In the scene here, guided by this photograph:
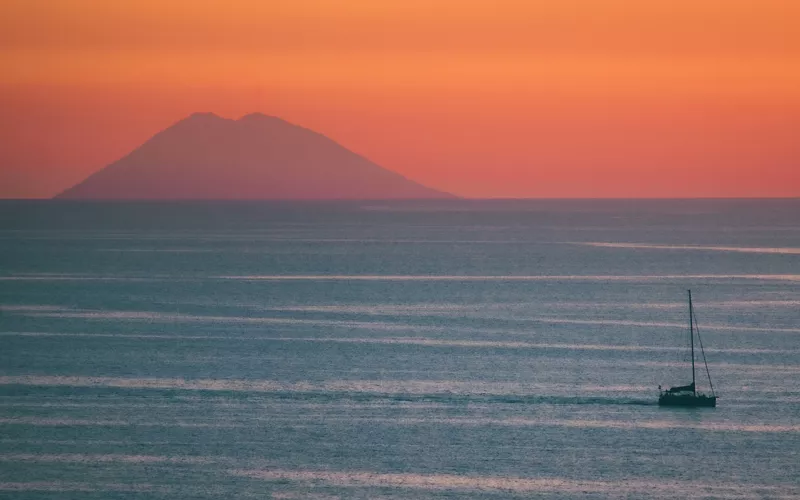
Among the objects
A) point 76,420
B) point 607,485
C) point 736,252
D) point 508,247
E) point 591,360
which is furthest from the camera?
point 508,247

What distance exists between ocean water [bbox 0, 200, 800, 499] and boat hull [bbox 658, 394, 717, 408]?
2.69 ft

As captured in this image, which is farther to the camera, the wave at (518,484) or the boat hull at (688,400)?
the boat hull at (688,400)

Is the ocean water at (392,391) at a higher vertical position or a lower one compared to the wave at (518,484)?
higher

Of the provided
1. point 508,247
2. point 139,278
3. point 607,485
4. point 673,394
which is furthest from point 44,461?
point 508,247

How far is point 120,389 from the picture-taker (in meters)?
56.2

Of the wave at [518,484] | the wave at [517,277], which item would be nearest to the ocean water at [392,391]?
the wave at [518,484]

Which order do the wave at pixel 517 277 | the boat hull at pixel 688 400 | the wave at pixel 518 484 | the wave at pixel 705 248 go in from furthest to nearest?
the wave at pixel 705 248, the wave at pixel 517 277, the boat hull at pixel 688 400, the wave at pixel 518 484

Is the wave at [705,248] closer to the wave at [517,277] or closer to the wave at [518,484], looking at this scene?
the wave at [517,277]

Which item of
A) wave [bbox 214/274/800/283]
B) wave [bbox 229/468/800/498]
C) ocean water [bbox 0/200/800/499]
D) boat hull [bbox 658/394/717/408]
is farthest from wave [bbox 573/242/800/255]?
wave [bbox 229/468/800/498]

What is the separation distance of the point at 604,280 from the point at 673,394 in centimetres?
6423

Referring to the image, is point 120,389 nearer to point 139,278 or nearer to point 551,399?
point 551,399

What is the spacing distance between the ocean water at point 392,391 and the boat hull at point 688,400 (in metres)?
→ 0.82

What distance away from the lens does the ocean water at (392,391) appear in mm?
42188

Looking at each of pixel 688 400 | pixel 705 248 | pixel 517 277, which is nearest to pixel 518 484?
pixel 688 400
